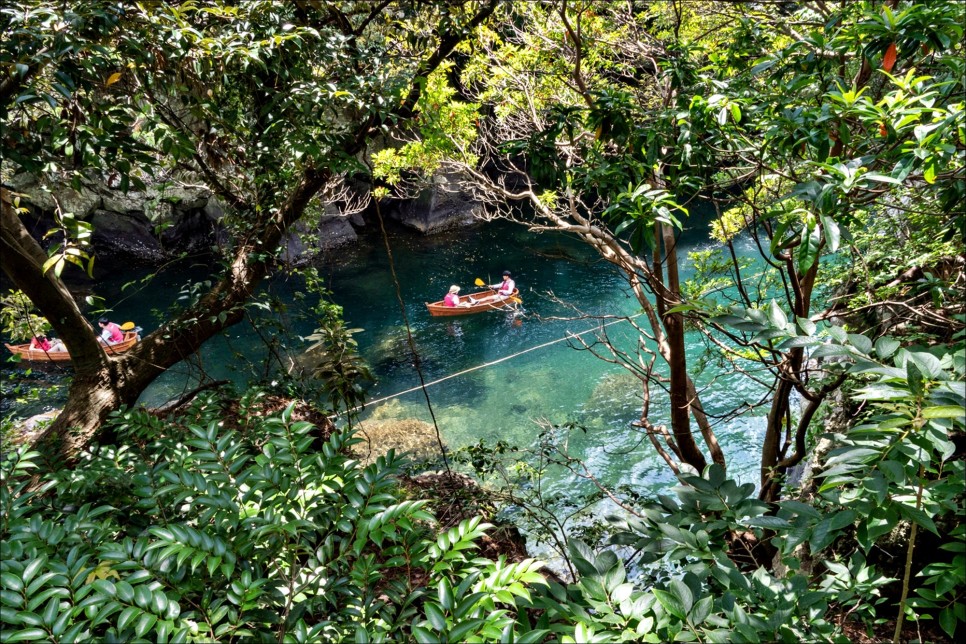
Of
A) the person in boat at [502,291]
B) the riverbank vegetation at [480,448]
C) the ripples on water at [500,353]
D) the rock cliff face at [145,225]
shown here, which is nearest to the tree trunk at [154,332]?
the riverbank vegetation at [480,448]

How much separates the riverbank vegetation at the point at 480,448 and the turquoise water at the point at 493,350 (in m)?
1.01

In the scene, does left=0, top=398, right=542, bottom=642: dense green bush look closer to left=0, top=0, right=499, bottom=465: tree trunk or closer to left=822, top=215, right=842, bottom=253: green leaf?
left=822, top=215, right=842, bottom=253: green leaf

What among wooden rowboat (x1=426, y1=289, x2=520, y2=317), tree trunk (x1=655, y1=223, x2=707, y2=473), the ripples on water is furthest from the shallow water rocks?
tree trunk (x1=655, y1=223, x2=707, y2=473)

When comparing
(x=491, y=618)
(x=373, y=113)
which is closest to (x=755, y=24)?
(x=373, y=113)

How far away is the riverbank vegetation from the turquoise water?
101 cm

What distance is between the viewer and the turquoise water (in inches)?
262

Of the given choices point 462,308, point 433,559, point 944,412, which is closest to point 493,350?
point 462,308

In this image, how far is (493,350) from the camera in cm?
984

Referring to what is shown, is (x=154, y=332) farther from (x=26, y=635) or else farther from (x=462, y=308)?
(x=462, y=308)

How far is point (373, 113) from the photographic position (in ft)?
9.95

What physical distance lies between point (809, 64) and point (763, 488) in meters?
2.06

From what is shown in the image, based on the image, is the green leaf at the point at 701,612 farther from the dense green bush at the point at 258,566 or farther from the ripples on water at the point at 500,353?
the ripples on water at the point at 500,353

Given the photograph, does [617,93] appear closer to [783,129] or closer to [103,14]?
[783,129]

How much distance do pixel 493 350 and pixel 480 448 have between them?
19.0 feet
